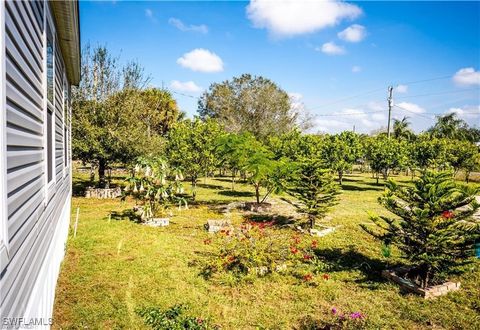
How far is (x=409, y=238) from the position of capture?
6941mm

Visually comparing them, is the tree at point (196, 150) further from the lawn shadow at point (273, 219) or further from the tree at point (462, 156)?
the tree at point (462, 156)

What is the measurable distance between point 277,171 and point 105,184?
10708 mm

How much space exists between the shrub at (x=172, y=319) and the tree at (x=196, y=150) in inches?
475

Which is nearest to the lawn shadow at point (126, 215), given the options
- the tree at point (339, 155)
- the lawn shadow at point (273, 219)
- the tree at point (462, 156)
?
the lawn shadow at point (273, 219)

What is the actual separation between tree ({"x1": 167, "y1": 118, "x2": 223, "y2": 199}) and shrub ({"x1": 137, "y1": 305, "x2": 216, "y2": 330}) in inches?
475

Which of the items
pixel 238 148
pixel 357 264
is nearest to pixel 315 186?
pixel 357 264

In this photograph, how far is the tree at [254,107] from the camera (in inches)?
1510

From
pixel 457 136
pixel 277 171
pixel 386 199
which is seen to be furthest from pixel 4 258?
pixel 457 136

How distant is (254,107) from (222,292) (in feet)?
114

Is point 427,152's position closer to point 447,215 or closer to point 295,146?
point 295,146

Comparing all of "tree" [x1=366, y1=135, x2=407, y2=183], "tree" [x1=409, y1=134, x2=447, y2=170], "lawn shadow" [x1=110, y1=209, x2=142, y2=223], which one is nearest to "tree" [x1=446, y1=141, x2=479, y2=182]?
"tree" [x1=409, y1=134, x2=447, y2=170]

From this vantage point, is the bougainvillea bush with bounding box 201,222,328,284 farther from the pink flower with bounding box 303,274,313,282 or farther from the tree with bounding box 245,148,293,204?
the tree with bounding box 245,148,293,204

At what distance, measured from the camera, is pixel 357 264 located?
26.0 ft

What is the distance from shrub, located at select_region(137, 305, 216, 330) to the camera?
471cm
